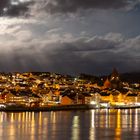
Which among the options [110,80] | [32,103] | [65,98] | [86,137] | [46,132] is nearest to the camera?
[86,137]

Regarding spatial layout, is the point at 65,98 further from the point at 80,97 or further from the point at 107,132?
the point at 107,132

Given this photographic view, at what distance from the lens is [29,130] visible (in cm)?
2906

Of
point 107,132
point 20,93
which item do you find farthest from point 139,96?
point 107,132

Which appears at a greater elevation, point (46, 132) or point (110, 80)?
point (110, 80)

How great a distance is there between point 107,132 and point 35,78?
88872 mm

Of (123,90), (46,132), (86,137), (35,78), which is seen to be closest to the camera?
(86,137)

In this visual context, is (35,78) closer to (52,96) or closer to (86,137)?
(52,96)

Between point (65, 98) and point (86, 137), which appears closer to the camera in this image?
point (86, 137)

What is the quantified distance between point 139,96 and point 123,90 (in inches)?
177

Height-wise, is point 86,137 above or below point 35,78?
below

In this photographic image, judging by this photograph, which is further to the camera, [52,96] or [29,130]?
[52,96]

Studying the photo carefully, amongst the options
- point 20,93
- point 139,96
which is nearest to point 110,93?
point 139,96

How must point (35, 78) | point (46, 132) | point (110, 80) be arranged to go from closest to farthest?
point (46, 132) → point (110, 80) → point (35, 78)

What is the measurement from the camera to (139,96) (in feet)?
301
